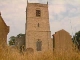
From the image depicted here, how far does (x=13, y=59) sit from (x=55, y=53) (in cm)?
150

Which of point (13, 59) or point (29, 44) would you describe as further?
point (29, 44)

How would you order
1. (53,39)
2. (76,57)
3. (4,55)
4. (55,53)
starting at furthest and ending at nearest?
(53,39), (55,53), (76,57), (4,55)

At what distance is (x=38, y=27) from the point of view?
120 ft

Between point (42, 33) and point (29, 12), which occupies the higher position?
point (29, 12)

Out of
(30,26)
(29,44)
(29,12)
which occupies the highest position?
(29,12)

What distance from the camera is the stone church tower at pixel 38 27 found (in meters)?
35.7

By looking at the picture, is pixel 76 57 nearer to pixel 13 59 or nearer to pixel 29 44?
pixel 13 59

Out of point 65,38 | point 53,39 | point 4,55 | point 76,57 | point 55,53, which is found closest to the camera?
point 4,55

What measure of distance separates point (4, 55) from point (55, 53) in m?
1.84

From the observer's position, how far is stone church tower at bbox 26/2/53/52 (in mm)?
35688

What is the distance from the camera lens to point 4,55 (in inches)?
183

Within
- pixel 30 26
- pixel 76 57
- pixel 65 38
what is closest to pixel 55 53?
pixel 76 57

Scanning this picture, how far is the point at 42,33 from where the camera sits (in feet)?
119

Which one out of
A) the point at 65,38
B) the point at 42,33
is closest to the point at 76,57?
the point at 65,38
